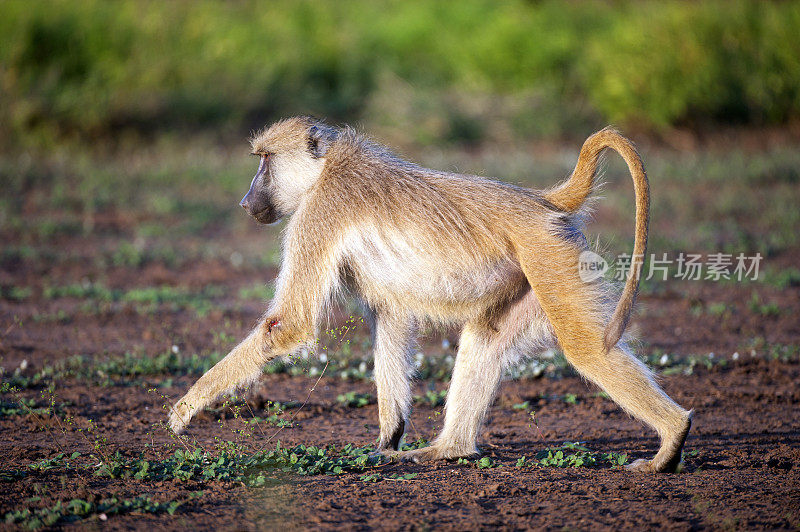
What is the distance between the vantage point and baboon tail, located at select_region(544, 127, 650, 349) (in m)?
3.60

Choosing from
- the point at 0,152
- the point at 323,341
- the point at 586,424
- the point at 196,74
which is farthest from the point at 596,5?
the point at 586,424

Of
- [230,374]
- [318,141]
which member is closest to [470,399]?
[230,374]

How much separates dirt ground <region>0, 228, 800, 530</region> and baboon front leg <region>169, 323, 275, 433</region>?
0.54ft

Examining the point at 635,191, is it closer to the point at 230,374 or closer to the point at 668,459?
the point at 668,459

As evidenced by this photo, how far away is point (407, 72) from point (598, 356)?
1316 cm

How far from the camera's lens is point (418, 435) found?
4457mm

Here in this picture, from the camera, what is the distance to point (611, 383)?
3.69 m

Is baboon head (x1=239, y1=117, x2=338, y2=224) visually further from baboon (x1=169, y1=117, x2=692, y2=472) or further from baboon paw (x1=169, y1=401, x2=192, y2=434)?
baboon paw (x1=169, y1=401, x2=192, y2=434)

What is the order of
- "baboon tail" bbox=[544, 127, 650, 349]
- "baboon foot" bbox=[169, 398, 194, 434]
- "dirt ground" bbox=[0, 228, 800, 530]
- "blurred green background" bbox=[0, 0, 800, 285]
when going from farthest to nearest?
"blurred green background" bbox=[0, 0, 800, 285], "baboon foot" bbox=[169, 398, 194, 434], "baboon tail" bbox=[544, 127, 650, 349], "dirt ground" bbox=[0, 228, 800, 530]

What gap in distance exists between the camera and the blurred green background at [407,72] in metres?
12.9

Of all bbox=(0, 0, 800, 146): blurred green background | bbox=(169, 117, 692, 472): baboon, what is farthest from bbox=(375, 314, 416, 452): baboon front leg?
bbox=(0, 0, 800, 146): blurred green background

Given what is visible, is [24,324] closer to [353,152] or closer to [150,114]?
[353,152]

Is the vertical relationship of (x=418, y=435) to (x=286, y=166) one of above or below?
below

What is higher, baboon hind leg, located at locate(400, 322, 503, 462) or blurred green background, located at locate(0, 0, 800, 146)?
blurred green background, located at locate(0, 0, 800, 146)
